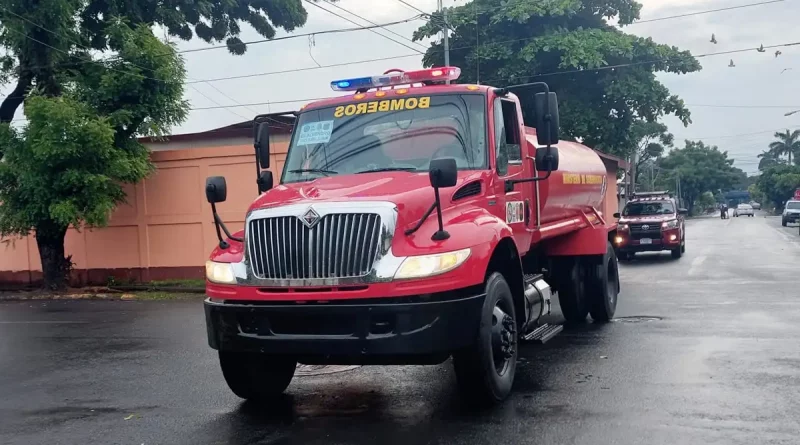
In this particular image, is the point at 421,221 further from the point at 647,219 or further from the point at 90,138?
the point at 647,219

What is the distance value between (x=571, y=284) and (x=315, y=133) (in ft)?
14.9

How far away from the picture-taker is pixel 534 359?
8508 mm

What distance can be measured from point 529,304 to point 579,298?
2.98 metres

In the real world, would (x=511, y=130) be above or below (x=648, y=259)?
above

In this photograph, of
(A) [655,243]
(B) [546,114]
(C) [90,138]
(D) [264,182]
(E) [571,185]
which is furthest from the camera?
(A) [655,243]

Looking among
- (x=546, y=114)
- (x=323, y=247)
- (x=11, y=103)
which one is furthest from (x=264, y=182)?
(x=11, y=103)

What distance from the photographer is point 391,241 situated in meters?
5.93

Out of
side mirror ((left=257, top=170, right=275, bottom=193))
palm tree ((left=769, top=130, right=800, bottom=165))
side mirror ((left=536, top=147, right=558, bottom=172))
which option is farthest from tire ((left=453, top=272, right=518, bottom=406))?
palm tree ((left=769, top=130, right=800, bottom=165))

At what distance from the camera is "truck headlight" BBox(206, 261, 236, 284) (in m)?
6.29

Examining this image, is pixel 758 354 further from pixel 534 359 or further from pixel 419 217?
pixel 419 217

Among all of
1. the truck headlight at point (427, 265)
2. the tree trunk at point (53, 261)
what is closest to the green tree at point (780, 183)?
the tree trunk at point (53, 261)

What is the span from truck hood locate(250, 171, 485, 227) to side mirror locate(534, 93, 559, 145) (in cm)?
84

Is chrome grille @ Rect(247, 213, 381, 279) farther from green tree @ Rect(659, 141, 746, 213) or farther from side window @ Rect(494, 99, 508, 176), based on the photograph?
green tree @ Rect(659, 141, 746, 213)

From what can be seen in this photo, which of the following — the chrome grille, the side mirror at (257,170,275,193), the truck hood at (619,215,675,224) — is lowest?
the truck hood at (619,215,675,224)
